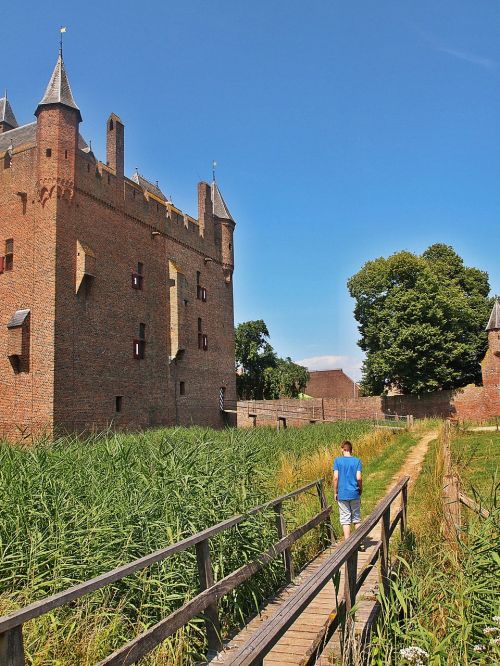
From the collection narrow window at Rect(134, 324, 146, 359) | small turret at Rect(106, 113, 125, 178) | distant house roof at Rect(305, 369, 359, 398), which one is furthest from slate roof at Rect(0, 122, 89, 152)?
distant house roof at Rect(305, 369, 359, 398)

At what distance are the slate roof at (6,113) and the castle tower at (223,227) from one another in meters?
10.7

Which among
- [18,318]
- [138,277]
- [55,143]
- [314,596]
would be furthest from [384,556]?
[138,277]

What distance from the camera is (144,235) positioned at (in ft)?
84.0

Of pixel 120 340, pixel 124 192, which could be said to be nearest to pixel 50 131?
pixel 124 192

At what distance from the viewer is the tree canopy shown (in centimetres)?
4900

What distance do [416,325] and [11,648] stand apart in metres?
34.1

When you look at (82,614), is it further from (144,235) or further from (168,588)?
(144,235)

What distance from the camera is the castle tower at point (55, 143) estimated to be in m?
20.2

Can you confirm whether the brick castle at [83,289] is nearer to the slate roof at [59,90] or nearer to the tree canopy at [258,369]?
the slate roof at [59,90]

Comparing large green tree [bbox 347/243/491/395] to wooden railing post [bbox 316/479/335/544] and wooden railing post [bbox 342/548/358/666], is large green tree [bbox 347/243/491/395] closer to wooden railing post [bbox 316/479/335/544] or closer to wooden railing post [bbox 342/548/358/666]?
wooden railing post [bbox 316/479/335/544]

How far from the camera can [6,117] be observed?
28.0 meters

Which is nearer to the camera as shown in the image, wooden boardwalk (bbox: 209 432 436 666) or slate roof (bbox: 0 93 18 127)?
wooden boardwalk (bbox: 209 432 436 666)

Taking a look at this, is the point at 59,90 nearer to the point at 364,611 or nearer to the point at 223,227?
the point at 223,227

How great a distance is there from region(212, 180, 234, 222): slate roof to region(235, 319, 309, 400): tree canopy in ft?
59.9
